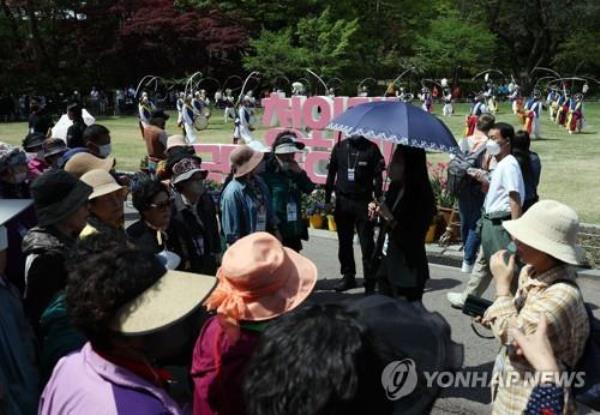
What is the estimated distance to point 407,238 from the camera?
5.02 m

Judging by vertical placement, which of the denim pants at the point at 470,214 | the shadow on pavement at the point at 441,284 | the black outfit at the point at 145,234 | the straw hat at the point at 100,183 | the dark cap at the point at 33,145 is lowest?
the shadow on pavement at the point at 441,284

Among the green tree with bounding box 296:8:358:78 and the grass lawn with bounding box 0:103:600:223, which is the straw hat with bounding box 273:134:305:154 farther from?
the green tree with bounding box 296:8:358:78

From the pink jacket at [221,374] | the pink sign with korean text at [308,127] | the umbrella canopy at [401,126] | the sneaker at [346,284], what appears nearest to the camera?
the pink jacket at [221,374]

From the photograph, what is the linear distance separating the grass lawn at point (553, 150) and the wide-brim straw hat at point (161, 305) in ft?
31.6

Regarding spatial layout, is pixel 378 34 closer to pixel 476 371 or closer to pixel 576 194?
pixel 576 194

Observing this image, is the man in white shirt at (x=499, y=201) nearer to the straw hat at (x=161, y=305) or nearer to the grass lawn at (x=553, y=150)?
the straw hat at (x=161, y=305)

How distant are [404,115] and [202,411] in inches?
Answer: 135

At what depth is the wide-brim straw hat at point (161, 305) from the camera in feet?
6.77

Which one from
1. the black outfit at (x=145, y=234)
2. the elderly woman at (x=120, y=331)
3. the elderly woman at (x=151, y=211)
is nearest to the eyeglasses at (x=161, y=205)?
the elderly woman at (x=151, y=211)

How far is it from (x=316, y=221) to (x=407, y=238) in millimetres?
5449

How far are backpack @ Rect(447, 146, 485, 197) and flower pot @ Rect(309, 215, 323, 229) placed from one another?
10.3 ft

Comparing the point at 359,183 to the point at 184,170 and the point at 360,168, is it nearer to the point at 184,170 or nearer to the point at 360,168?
the point at 360,168

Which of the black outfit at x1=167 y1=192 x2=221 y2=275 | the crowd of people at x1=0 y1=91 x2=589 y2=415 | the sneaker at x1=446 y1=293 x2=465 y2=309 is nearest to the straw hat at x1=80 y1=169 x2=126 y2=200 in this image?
the crowd of people at x1=0 y1=91 x2=589 y2=415

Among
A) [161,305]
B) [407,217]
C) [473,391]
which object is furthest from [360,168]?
[161,305]
